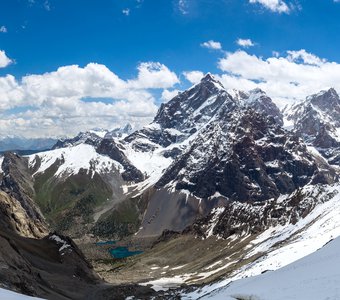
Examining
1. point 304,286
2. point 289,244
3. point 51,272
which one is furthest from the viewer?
point 289,244

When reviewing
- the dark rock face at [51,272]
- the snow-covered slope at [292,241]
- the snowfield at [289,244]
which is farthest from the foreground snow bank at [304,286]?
the dark rock face at [51,272]

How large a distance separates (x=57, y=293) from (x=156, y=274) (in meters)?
100

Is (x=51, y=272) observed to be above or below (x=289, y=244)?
above

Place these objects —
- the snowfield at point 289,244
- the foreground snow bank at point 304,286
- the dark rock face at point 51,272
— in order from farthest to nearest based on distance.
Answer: the snowfield at point 289,244 → the dark rock face at point 51,272 → the foreground snow bank at point 304,286

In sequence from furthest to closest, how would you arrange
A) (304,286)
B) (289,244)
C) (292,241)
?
1. (292,241)
2. (289,244)
3. (304,286)

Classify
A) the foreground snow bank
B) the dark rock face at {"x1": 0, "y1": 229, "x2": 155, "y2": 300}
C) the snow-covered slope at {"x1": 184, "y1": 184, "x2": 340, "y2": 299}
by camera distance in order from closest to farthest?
the foreground snow bank, the dark rock face at {"x1": 0, "y1": 229, "x2": 155, "y2": 300}, the snow-covered slope at {"x1": 184, "y1": 184, "x2": 340, "y2": 299}

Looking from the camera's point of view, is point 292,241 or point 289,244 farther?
point 292,241

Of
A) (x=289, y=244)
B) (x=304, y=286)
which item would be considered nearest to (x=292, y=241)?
(x=289, y=244)

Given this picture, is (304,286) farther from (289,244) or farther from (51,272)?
(51,272)

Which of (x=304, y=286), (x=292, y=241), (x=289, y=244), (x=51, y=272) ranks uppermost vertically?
(x=51, y=272)

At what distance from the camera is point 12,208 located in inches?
7549

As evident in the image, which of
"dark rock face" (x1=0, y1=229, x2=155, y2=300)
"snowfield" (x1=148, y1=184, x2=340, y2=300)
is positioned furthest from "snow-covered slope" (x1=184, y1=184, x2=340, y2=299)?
"dark rock face" (x1=0, y1=229, x2=155, y2=300)

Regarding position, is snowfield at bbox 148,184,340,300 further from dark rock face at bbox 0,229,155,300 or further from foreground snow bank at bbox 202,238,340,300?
dark rock face at bbox 0,229,155,300

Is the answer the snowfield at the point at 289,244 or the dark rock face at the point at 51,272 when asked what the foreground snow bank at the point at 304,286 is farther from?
the dark rock face at the point at 51,272
